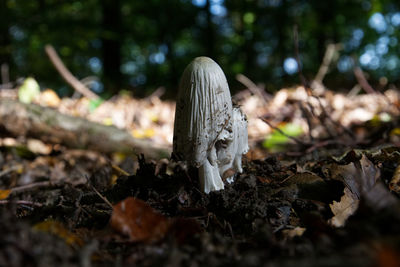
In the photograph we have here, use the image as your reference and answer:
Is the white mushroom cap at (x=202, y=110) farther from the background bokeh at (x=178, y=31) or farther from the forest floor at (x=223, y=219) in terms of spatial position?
the background bokeh at (x=178, y=31)

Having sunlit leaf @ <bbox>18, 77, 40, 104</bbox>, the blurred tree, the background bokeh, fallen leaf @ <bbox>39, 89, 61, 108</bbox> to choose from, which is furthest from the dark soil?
the blurred tree

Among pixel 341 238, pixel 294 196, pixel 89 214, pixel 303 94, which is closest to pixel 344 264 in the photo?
pixel 341 238

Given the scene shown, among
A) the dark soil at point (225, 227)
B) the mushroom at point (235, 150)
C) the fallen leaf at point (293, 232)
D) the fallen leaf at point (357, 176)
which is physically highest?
the mushroom at point (235, 150)

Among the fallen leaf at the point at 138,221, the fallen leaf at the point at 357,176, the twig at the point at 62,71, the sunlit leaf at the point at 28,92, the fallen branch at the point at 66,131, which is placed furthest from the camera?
the twig at the point at 62,71

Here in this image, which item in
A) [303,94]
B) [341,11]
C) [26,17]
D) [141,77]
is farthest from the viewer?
[141,77]

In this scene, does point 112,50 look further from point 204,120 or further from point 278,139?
point 204,120

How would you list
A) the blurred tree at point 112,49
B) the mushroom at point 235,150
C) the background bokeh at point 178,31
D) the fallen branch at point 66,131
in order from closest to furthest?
the mushroom at point 235,150, the fallen branch at point 66,131, the background bokeh at point 178,31, the blurred tree at point 112,49

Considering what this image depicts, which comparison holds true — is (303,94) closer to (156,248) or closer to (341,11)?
(341,11)

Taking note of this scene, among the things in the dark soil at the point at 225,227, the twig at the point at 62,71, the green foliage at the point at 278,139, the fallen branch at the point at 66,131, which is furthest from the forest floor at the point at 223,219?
the twig at the point at 62,71
